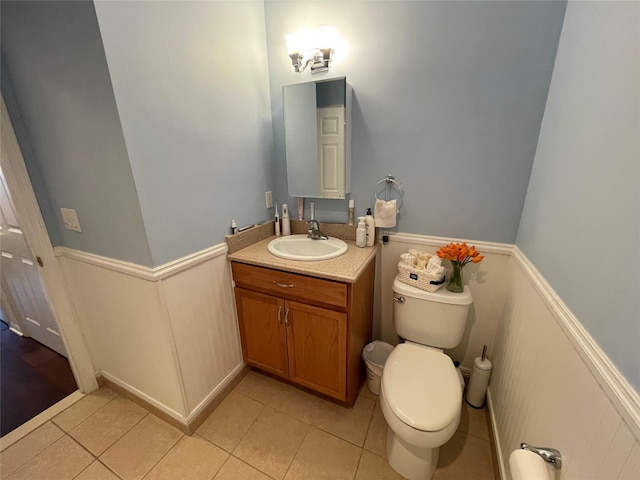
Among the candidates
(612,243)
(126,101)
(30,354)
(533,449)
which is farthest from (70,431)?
(612,243)

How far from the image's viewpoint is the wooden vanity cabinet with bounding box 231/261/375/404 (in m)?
1.28

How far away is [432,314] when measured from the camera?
132cm

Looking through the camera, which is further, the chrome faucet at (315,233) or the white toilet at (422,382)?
the chrome faucet at (315,233)

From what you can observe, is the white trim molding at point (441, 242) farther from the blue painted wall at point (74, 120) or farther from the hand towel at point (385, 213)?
the blue painted wall at point (74, 120)

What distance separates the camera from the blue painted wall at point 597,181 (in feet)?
1.83

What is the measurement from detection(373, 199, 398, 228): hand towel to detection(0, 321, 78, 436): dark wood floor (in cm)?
213

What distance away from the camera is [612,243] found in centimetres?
61

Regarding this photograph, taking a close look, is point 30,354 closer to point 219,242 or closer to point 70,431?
point 70,431

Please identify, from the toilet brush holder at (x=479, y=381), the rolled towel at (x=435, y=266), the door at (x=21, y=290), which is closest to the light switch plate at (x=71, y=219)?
the door at (x=21, y=290)

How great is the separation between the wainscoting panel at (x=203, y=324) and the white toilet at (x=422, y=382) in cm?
92

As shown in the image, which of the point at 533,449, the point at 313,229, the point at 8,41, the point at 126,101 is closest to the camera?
the point at 533,449

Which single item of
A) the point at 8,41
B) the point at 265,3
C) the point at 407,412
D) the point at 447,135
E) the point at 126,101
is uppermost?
the point at 265,3

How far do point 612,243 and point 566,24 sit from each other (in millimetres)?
978

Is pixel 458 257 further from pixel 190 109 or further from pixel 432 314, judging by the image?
pixel 190 109
